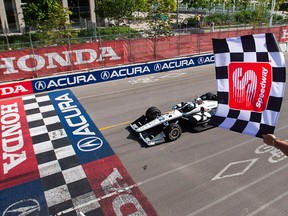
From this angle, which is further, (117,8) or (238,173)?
(117,8)

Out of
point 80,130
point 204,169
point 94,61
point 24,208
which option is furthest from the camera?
point 94,61

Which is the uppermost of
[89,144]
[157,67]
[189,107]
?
[189,107]

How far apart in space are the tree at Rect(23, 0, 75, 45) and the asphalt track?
35.5 feet

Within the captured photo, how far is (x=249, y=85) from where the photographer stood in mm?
4016

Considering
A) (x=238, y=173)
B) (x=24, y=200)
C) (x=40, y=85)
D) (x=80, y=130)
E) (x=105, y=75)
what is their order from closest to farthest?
(x=24, y=200)
(x=238, y=173)
(x=80, y=130)
(x=40, y=85)
(x=105, y=75)

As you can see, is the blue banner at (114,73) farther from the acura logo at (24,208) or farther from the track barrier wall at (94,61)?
the acura logo at (24,208)

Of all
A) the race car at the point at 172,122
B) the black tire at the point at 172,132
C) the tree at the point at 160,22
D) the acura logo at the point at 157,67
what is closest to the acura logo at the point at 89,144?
the race car at the point at 172,122

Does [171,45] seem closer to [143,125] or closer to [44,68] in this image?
[44,68]

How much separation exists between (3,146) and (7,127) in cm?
155

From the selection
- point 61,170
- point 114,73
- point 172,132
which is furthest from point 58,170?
point 114,73

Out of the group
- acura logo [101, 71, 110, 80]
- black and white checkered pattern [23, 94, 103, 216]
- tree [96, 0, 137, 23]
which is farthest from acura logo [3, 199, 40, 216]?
tree [96, 0, 137, 23]

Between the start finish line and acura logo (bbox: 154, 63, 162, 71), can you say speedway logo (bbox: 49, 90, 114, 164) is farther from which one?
acura logo (bbox: 154, 63, 162, 71)

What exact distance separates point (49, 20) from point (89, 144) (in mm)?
16714

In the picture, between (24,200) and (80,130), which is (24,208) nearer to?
(24,200)
